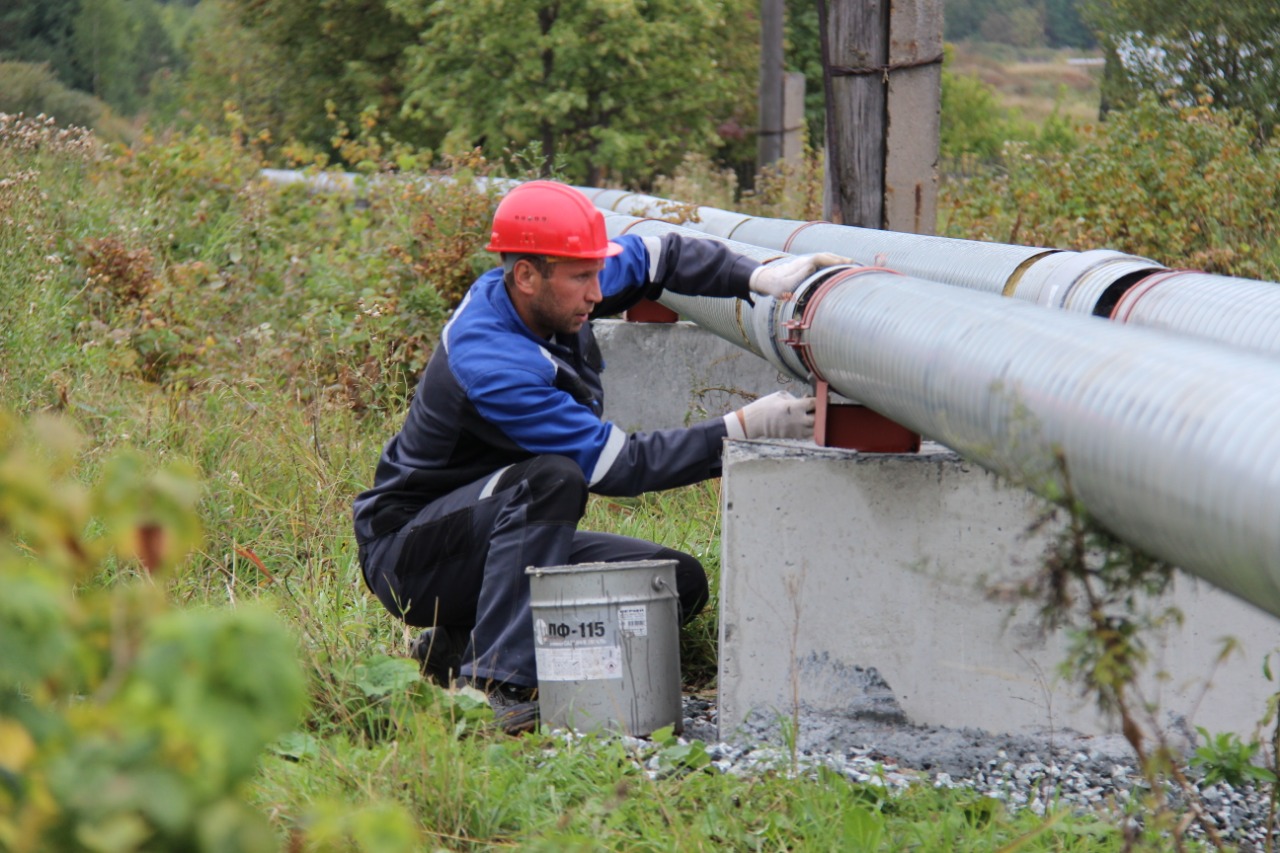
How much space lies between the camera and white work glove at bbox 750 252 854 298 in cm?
363

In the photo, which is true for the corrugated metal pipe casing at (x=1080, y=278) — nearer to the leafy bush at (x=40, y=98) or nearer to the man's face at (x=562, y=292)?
the man's face at (x=562, y=292)

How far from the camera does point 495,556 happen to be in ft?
12.0

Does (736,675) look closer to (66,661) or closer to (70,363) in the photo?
(66,661)

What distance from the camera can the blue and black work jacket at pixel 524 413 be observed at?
11.8 ft

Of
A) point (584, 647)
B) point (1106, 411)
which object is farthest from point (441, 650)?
point (1106, 411)

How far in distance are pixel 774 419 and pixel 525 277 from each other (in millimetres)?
820

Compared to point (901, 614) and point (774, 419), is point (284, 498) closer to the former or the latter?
point (774, 419)

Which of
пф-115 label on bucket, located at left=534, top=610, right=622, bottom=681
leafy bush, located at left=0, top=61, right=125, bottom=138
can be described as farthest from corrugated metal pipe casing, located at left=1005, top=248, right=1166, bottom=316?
leafy bush, located at left=0, top=61, right=125, bottom=138

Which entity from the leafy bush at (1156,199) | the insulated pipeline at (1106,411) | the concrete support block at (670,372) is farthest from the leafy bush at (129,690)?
the leafy bush at (1156,199)

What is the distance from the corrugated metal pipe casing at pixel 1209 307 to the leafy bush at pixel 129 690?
2.29m

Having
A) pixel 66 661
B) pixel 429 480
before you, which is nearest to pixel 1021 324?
pixel 66 661

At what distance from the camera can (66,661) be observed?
104 centimetres

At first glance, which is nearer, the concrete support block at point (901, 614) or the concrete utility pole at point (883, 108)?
the concrete support block at point (901, 614)

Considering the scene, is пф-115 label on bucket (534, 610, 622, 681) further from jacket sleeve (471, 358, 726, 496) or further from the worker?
jacket sleeve (471, 358, 726, 496)
